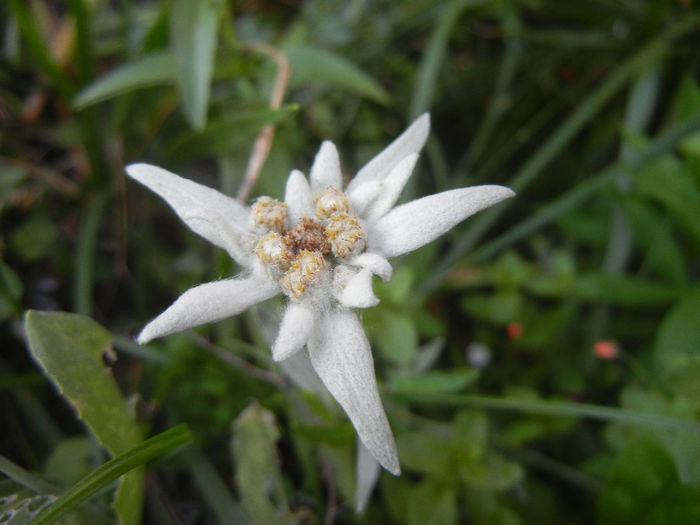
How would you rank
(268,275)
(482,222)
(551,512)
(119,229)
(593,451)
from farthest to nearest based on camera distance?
1. (119,229)
2. (482,222)
3. (593,451)
4. (551,512)
5. (268,275)

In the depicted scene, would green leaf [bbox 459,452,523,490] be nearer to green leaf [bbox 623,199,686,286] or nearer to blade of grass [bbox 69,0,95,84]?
green leaf [bbox 623,199,686,286]

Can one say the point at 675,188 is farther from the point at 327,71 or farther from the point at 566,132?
the point at 327,71

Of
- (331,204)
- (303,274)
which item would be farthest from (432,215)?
(303,274)

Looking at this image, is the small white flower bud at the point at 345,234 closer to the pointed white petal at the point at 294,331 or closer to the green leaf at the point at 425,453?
the pointed white petal at the point at 294,331

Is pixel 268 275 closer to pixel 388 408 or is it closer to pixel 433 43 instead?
pixel 388 408

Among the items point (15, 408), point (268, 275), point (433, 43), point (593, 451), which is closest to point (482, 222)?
point (433, 43)

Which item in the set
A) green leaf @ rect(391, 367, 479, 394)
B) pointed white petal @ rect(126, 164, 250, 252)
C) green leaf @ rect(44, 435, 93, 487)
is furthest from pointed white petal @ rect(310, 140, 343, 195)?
green leaf @ rect(44, 435, 93, 487)
